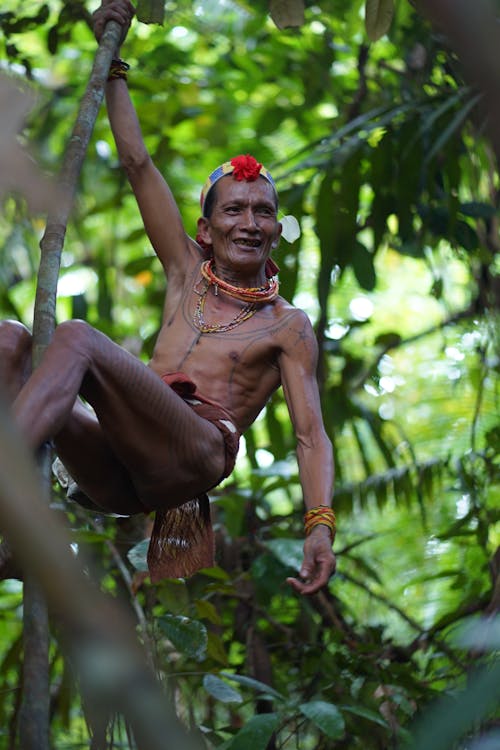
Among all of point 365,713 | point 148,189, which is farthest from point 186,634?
point 148,189

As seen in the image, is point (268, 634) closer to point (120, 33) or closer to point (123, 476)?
point (123, 476)

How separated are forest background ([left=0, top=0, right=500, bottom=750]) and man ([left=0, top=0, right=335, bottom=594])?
0.40m

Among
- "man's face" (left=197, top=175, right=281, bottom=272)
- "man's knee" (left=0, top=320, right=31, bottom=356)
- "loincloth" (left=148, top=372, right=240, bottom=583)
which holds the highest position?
"man's face" (left=197, top=175, right=281, bottom=272)

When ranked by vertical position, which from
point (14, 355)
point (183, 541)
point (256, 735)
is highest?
point (14, 355)

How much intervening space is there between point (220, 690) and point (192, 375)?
1149 mm

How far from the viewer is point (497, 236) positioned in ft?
21.3

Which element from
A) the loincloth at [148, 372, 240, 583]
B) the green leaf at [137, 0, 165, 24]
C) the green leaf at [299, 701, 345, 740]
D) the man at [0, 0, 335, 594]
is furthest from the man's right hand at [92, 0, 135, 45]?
the green leaf at [299, 701, 345, 740]

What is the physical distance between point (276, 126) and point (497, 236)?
6.31 feet

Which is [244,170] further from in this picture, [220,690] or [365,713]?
[365,713]

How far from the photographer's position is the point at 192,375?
354 centimetres

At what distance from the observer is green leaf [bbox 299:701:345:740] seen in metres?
3.80

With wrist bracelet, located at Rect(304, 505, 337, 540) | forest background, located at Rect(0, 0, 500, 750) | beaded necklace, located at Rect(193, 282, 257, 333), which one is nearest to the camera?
wrist bracelet, located at Rect(304, 505, 337, 540)

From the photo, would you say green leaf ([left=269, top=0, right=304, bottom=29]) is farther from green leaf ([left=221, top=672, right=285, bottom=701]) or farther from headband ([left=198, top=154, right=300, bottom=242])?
green leaf ([left=221, top=672, right=285, bottom=701])

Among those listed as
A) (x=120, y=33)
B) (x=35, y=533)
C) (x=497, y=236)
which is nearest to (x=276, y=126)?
(x=497, y=236)
